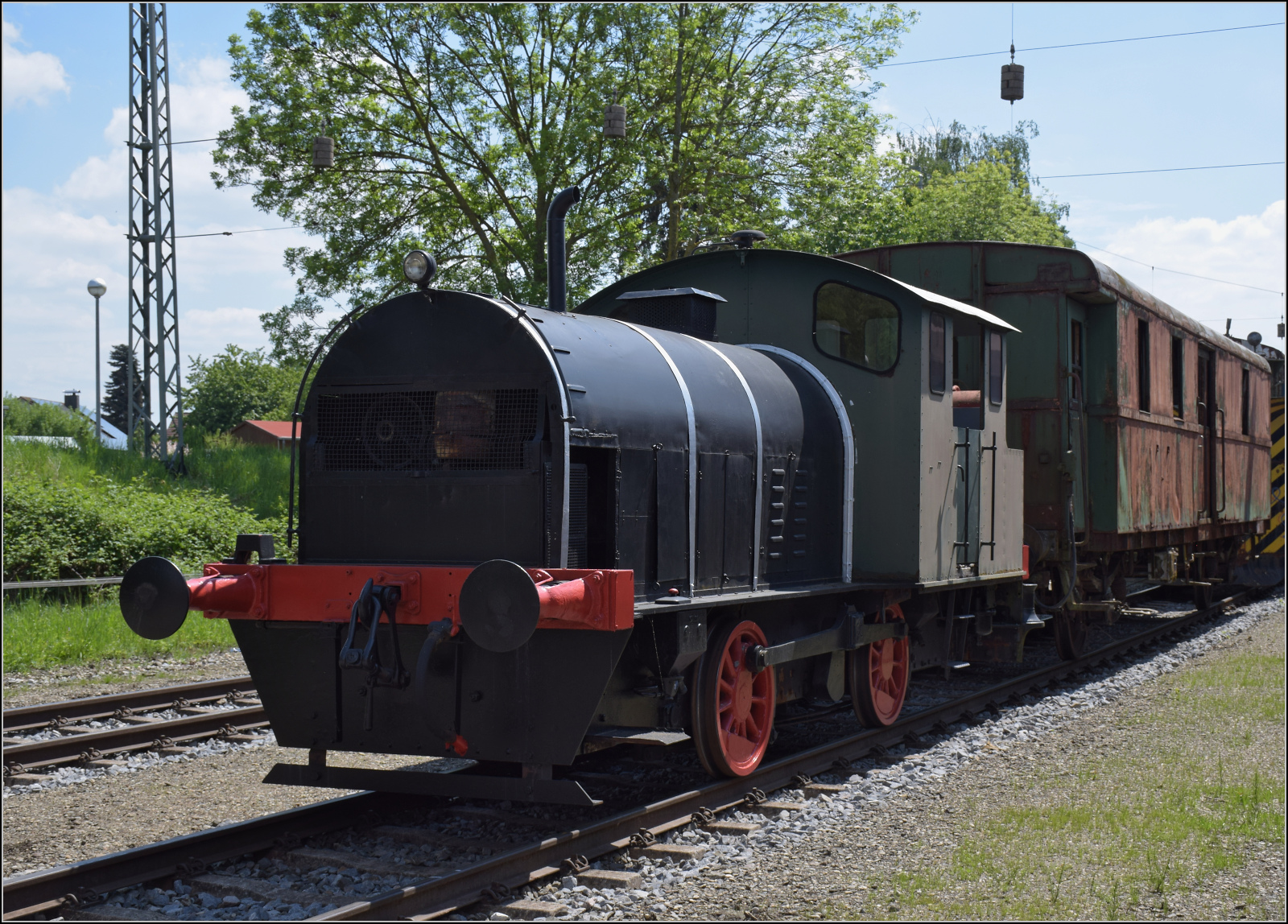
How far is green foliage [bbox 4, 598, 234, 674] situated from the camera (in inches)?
452

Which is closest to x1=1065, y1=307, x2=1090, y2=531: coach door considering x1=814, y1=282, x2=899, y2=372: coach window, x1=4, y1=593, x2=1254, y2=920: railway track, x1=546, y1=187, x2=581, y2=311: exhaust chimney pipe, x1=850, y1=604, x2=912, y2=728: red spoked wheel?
x1=850, y1=604, x2=912, y2=728: red spoked wheel

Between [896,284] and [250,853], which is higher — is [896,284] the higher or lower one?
the higher one

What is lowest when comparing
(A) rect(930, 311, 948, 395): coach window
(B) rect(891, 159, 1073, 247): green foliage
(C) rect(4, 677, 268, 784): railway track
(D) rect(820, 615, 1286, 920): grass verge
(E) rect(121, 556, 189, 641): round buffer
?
(C) rect(4, 677, 268, 784): railway track

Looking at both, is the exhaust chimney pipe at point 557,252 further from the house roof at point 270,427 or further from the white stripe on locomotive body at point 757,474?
the house roof at point 270,427

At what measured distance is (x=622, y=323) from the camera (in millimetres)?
6793

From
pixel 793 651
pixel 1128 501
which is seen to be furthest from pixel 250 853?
pixel 1128 501

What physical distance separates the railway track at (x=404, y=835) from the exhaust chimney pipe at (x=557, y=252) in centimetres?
285

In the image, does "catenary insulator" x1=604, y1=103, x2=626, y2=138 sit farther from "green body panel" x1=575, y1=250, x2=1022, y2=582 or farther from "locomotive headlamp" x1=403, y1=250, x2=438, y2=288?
"locomotive headlamp" x1=403, y1=250, x2=438, y2=288

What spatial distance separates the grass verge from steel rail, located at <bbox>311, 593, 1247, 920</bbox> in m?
1.15

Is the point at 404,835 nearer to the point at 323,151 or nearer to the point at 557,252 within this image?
the point at 557,252

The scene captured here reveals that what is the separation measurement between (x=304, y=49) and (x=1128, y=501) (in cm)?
1578

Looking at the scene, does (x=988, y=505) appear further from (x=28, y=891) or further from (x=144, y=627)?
(x=28, y=891)

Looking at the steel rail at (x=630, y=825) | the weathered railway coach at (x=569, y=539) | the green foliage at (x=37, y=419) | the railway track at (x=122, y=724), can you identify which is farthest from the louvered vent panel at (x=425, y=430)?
the green foliage at (x=37, y=419)

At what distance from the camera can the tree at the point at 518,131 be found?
20.4 m
